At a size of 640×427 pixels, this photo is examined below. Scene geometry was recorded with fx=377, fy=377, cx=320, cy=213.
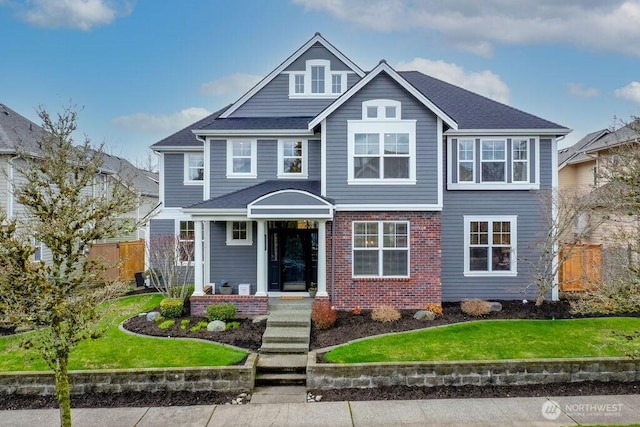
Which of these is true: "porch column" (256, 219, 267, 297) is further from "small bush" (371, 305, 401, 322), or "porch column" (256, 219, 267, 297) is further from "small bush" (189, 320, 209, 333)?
"small bush" (371, 305, 401, 322)

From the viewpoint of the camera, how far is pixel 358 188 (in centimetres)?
1202

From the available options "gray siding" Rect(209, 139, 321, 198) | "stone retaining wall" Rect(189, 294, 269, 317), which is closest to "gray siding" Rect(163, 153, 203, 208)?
"gray siding" Rect(209, 139, 321, 198)

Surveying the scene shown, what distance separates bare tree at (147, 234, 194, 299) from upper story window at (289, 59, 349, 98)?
7.30 m

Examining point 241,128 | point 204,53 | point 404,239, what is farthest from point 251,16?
point 404,239

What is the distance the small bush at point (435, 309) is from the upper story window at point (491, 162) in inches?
166

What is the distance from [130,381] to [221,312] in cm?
367

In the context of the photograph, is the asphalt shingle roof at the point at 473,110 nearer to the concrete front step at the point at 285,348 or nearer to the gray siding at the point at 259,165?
the gray siding at the point at 259,165

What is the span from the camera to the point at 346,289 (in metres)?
12.0

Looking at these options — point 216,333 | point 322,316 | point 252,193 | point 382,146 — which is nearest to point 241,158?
point 252,193

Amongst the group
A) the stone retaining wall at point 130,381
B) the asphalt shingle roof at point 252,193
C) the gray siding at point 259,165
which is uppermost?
the gray siding at point 259,165

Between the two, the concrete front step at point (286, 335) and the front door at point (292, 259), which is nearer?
the concrete front step at point (286, 335)

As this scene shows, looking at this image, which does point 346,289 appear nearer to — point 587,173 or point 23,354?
point 23,354

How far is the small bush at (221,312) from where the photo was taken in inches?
430

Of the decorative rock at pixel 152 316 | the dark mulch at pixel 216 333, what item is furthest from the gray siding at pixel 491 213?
the decorative rock at pixel 152 316
